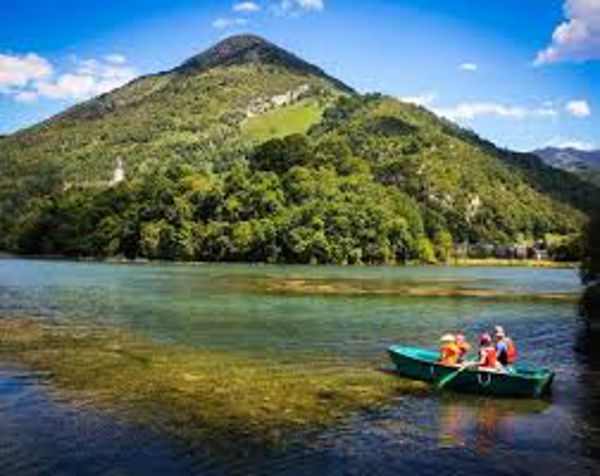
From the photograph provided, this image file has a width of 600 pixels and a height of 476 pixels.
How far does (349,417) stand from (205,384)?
8314 millimetres

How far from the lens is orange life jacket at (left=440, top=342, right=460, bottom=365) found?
37.5m

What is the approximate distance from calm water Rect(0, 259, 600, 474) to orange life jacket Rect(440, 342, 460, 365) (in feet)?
8.18

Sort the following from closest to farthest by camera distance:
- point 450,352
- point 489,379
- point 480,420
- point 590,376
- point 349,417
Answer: point 349,417, point 480,420, point 489,379, point 450,352, point 590,376

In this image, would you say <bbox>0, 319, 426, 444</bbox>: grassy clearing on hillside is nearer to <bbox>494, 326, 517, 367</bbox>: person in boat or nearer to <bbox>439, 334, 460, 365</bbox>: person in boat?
<bbox>439, 334, 460, 365</bbox>: person in boat

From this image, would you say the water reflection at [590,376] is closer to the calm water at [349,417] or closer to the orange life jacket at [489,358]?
the calm water at [349,417]

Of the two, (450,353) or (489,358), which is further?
(450,353)

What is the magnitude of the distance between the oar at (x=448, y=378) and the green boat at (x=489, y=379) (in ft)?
0.25

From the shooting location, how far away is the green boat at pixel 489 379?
1355 inches

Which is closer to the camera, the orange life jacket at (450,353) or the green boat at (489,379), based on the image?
the green boat at (489,379)

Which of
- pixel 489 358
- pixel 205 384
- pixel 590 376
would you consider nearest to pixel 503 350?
pixel 489 358

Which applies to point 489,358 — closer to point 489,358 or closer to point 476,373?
point 489,358

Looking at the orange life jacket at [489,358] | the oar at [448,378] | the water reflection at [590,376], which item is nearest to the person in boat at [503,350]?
the orange life jacket at [489,358]

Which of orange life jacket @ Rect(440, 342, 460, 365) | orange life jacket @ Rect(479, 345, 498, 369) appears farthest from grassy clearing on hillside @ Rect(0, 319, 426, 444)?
orange life jacket @ Rect(479, 345, 498, 369)

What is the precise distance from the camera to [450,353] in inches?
1483
